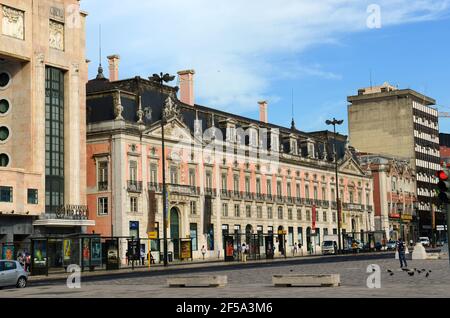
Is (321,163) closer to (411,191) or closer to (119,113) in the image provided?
(411,191)

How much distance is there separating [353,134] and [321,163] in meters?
33.1

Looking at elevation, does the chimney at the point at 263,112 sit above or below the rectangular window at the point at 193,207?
above

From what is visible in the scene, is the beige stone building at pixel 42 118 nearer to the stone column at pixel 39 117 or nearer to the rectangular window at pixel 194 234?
the stone column at pixel 39 117

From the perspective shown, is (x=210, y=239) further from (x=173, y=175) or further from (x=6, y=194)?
(x=6, y=194)

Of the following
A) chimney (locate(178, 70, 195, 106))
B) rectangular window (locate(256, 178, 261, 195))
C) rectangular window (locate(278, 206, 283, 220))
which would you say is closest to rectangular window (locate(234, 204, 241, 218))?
rectangular window (locate(256, 178, 261, 195))

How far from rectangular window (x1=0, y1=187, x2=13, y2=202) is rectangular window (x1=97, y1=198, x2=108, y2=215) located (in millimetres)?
14971

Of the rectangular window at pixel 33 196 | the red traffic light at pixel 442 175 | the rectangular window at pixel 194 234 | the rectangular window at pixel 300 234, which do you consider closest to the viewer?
Answer: the red traffic light at pixel 442 175

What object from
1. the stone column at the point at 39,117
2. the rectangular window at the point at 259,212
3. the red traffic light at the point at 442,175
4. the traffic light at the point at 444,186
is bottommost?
the traffic light at the point at 444,186

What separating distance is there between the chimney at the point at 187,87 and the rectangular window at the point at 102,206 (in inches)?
703

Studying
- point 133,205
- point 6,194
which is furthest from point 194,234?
point 6,194

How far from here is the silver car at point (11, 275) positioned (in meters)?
33.1

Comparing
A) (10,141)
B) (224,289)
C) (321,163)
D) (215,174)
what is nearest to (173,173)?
(215,174)

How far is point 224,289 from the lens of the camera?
89.6 feet

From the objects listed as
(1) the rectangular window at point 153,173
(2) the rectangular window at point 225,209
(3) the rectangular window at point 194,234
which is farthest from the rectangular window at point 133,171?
Result: (2) the rectangular window at point 225,209
